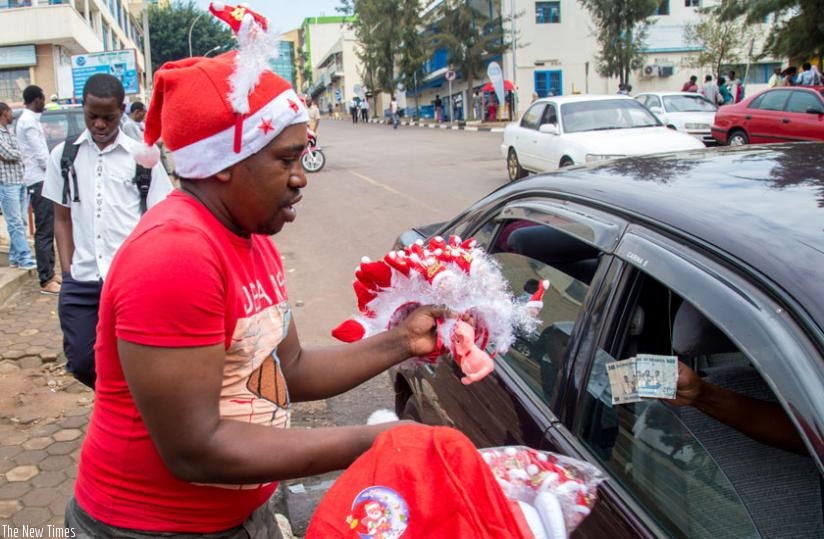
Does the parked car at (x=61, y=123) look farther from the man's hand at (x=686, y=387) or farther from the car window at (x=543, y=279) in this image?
the man's hand at (x=686, y=387)

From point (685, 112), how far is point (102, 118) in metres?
15.7

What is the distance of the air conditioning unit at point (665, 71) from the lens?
3838cm

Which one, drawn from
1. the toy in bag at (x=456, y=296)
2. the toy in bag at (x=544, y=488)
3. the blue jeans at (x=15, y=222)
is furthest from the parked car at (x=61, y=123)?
the toy in bag at (x=544, y=488)

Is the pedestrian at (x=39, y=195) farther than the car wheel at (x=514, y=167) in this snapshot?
No

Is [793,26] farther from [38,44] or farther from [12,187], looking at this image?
[38,44]

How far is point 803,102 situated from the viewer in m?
12.3

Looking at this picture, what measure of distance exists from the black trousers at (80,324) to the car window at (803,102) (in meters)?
12.2

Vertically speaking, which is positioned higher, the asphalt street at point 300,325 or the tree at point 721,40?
the tree at point 721,40

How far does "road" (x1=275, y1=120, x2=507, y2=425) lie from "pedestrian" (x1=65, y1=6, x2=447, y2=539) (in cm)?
275

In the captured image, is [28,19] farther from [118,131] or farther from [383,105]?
[383,105]

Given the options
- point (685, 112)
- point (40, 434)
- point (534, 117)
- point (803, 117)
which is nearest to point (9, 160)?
point (40, 434)

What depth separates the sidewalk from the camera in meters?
3.25

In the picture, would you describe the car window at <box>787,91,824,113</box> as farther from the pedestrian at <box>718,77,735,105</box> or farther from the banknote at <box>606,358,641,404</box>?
the banknote at <box>606,358,641,404</box>

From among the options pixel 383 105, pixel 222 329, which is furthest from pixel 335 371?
pixel 383 105
